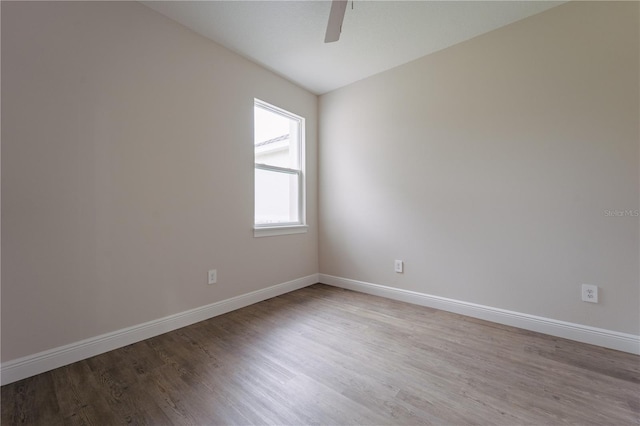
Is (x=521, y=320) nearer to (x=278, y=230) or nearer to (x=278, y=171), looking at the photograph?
(x=278, y=230)

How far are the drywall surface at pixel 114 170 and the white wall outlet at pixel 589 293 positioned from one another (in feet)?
9.10

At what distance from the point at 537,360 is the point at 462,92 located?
2192mm

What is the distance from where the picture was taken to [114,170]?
189 centimetres

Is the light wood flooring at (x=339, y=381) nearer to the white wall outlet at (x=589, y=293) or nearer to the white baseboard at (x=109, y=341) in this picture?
the white baseboard at (x=109, y=341)

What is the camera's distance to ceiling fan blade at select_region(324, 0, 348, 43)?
1695mm

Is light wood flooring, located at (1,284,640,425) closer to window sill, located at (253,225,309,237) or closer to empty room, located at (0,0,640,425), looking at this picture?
empty room, located at (0,0,640,425)

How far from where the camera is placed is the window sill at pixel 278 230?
284 centimetres

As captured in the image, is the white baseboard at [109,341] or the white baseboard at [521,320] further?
the white baseboard at [521,320]

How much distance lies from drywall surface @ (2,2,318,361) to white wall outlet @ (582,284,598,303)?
9.10 ft

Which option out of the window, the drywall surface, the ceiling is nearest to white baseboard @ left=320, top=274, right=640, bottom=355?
the window

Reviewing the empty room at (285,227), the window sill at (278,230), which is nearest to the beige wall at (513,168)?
the empty room at (285,227)

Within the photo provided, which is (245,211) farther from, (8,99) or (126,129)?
(8,99)

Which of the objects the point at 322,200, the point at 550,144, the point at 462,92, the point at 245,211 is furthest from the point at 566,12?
the point at 245,211

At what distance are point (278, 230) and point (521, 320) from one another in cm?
238
